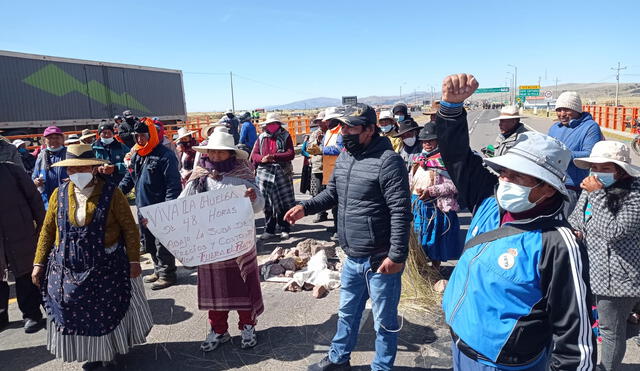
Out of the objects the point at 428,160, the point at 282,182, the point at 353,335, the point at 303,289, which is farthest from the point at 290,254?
the point at 353,335

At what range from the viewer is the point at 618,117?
23.2 metres

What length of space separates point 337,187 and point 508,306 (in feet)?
5.07

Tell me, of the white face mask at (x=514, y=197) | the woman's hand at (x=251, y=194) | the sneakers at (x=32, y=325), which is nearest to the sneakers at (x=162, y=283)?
the sneakers at (x=32, y=325)

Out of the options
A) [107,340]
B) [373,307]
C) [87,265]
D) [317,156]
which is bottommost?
[107,340]

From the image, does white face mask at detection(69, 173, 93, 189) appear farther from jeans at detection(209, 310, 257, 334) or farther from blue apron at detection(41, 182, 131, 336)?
jeans at detection(209, 310, 257, 334)

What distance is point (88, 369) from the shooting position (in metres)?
3.22

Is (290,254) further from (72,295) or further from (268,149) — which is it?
(72,295)

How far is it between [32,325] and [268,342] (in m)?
2.38

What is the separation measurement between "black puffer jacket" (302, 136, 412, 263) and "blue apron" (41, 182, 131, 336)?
1.79m

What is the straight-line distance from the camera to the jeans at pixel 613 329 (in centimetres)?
267

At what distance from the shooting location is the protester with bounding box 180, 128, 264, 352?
340 centimetres

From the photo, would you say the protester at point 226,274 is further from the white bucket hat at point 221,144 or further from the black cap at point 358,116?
the black cap at point 358,116

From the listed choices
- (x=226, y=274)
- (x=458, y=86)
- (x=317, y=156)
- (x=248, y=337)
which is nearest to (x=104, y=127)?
(x=317, y=156)

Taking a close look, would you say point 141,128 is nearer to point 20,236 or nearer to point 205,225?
point 20,236
